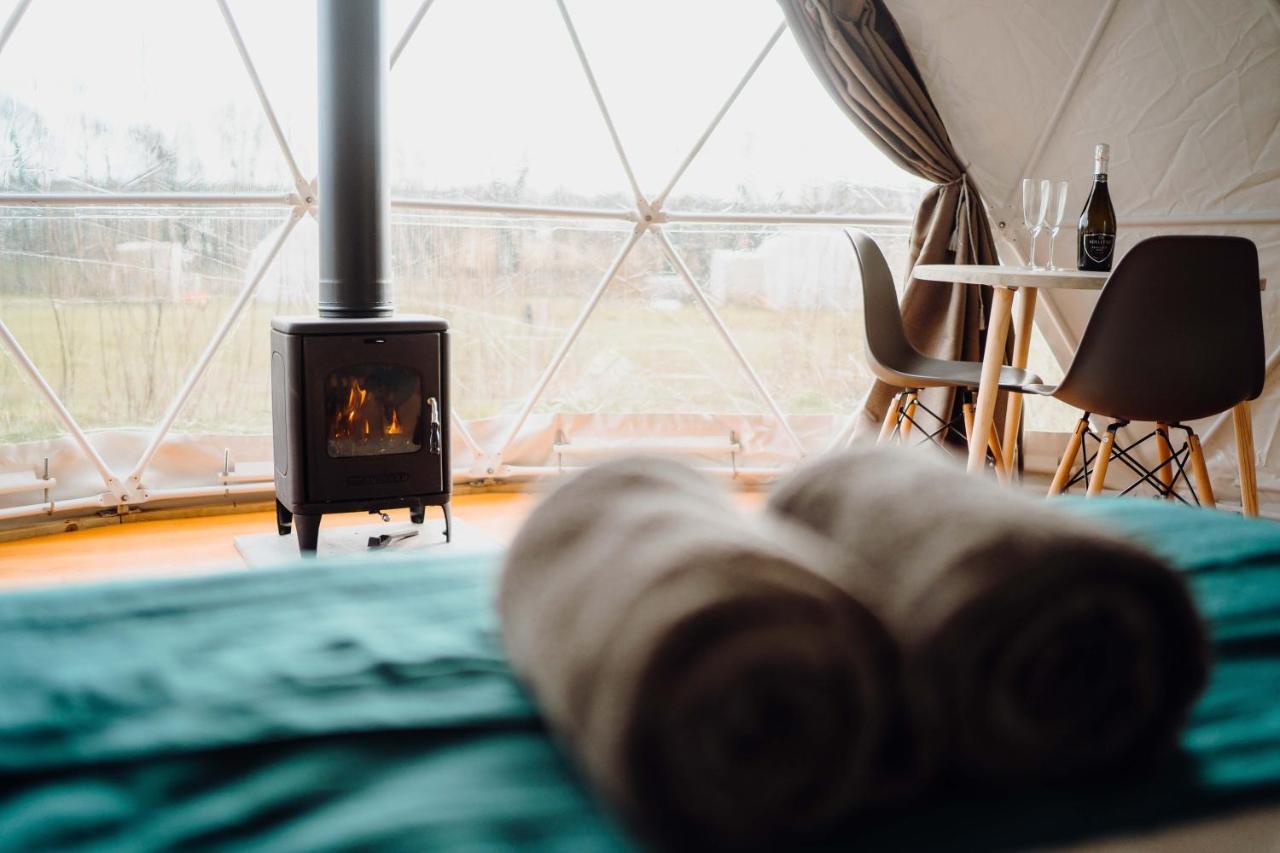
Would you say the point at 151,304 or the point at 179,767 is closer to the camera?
the point at 179,767

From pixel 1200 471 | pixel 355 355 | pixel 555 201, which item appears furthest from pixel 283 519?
pixel 1200 471

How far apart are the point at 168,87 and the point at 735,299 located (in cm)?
225

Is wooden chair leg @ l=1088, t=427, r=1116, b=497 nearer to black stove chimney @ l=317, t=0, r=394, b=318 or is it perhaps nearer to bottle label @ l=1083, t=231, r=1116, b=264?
bottle label @ l=1083, t=231, r=1116, b=264

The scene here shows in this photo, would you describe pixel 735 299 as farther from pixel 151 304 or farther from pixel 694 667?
pixel 694 667

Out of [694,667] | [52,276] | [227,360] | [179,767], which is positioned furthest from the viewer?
[227,360]

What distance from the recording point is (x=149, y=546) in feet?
12.3

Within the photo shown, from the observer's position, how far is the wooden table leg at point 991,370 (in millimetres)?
3473

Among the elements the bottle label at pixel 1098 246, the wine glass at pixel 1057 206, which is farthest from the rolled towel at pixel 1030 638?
the bottle label at pixel 1098 246

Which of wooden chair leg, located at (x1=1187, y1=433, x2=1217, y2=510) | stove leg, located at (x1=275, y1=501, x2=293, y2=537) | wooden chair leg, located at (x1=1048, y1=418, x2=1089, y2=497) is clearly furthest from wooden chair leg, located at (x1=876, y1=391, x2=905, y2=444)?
stove leg, located at (x1=275, y1=501, x2=293, y2=537)

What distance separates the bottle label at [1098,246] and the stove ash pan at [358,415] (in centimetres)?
207

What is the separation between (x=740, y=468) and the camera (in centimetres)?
482

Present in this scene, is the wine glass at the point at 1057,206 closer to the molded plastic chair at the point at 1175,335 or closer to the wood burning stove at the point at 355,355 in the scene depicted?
the molded plastic chair at the point at 1175,335

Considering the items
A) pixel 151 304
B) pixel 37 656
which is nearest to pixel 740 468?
pixel 151 304

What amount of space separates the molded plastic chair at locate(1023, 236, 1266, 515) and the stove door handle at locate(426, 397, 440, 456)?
75.1 inches
